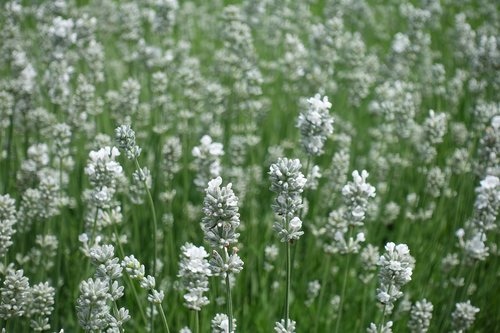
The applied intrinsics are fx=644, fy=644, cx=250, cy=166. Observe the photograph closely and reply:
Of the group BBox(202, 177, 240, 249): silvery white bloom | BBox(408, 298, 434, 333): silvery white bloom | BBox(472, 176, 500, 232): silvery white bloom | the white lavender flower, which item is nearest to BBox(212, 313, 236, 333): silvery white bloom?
BBox(202, 177, 240, 249): silvery white bloom

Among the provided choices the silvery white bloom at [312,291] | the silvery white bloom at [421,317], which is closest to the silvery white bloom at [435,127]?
the silvery white bloom at [312,291]

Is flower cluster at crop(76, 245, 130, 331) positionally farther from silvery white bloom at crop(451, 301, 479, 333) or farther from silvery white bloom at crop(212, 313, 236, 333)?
silvery white bloom at crop(451, 301, 479, 333)

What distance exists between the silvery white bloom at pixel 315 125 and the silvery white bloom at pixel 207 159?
0.59 meters

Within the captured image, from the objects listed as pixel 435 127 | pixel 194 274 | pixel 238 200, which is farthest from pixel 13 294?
pixel 435 127

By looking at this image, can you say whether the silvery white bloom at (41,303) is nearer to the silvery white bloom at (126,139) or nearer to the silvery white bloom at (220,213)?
the silvery white bloom at (126,139)

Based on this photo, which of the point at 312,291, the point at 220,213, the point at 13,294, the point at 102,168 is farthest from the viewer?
the point at 312,291

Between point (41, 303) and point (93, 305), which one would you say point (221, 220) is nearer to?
point (93, 305)

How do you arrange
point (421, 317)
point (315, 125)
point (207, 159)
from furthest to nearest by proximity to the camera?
point (207, 159)
point (421, 317)
point (315, 125)

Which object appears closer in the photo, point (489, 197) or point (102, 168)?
point (102, 168)

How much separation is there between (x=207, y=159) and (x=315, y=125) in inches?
28.2

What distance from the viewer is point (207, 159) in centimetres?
305

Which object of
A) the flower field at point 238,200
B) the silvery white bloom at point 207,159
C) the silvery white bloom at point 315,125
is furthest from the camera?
the silvery white bloom at point 207,159

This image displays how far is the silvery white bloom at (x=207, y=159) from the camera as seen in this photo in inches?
118

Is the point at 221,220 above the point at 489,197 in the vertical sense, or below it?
below
